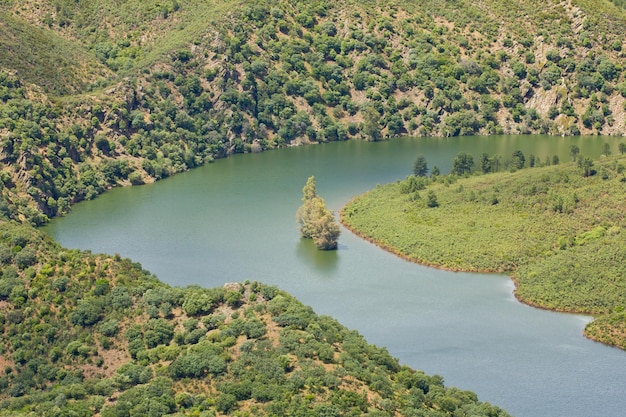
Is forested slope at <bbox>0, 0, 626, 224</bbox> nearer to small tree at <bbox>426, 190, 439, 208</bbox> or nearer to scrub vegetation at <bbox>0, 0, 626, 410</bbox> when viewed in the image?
scrub vegetation at <bbox>0, 0, 626, 410</bbox>

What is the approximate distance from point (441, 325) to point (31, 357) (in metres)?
37.6

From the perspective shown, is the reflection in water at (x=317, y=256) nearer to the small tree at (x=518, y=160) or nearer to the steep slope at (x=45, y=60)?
the small tree at (x=518, y=160)

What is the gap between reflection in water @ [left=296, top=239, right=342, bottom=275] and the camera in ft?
407

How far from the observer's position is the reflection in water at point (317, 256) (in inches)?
4884

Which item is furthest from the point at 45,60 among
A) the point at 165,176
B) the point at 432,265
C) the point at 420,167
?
the point at 432,265

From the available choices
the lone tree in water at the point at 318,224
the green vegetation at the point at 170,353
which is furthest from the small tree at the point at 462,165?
the green vegetation at the point at 170,353

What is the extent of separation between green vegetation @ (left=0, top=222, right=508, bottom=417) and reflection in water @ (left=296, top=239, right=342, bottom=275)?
87.7 ft

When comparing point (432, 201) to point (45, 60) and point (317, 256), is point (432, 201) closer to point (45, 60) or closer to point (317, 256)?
point (317, 256)

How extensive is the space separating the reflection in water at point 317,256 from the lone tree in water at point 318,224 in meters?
0.76

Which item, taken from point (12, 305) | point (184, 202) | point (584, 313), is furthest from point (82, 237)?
point (584, 313)

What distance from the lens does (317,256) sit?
12812 cm

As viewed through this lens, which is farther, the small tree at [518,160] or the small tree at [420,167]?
the small tree at [420,167]

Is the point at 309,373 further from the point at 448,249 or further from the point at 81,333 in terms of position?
the point at 448,249

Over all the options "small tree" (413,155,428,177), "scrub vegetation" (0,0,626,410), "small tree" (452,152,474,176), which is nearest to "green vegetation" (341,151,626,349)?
"scrub vegetation" (0,0,626,410)
